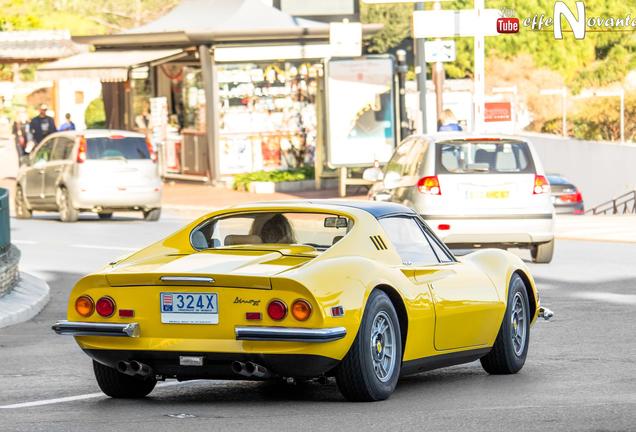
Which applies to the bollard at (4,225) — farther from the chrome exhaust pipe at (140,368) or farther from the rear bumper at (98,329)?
the chrome exhaust pipe at (140,368)

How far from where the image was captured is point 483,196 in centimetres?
2005

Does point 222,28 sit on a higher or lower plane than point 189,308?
higher

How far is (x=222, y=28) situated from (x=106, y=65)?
367 cm

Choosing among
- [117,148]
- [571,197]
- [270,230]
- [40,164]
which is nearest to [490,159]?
[117,148]

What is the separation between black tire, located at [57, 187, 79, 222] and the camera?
94.5 ft

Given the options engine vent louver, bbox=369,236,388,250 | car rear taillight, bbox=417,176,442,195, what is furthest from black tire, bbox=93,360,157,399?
car rear taillight, bbox=417,176,442,195

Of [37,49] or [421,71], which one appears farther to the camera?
[37,49]

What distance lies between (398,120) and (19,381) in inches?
1055

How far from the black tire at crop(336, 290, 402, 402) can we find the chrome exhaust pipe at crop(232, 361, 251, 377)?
0.50 m

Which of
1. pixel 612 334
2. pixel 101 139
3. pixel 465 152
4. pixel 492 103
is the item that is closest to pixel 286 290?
pixel 612 334

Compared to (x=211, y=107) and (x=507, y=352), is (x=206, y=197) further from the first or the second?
(x=507, y=352)

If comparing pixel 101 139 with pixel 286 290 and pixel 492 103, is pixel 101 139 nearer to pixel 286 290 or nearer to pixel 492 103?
pixel 492 103

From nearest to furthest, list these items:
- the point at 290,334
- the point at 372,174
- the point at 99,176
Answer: the point at 290,334, the point at 372,174, the point at 99,176

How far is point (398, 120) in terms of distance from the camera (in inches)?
1467
